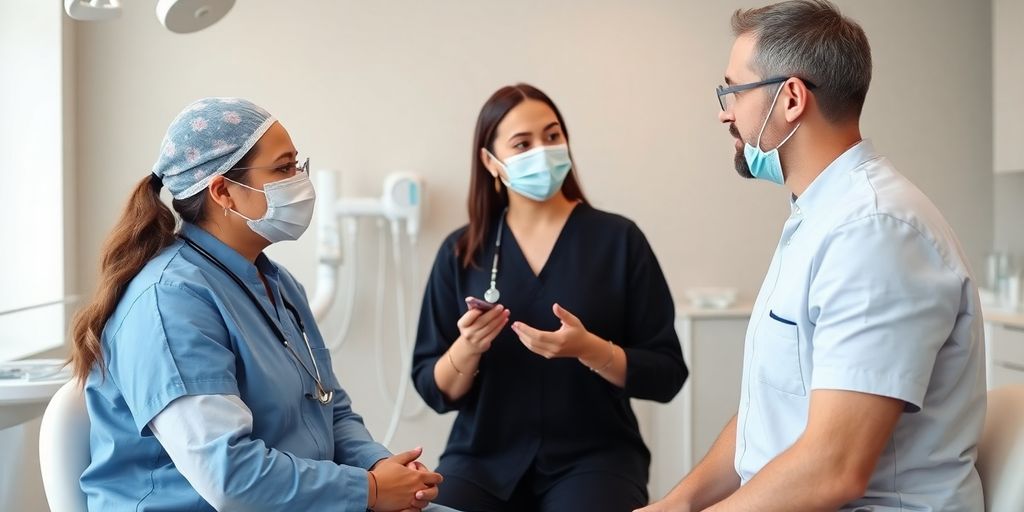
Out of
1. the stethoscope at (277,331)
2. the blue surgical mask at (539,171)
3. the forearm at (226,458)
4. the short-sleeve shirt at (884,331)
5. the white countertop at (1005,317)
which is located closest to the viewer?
the short-sleeve shirt at (884,331)

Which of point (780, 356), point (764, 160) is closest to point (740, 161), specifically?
point (764, 160)

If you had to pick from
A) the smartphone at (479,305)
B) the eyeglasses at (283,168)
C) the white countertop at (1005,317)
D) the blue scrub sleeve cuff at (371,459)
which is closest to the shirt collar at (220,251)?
the eyeglasses at (283,168)

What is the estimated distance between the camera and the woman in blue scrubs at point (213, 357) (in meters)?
1.27

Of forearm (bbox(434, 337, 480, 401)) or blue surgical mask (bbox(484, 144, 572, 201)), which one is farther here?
blue surgical mask (bbox(484, 144, 572, 201))

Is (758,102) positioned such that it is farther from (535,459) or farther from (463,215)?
(463,215)

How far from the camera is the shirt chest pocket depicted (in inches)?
50.4

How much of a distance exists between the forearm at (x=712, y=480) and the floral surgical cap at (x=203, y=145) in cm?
90

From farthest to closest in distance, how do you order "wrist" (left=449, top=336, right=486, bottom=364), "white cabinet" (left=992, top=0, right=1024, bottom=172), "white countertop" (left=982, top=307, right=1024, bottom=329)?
"white cabinet" (left=992, top=0, right=1024, bottom=172), "white countertop" (left=982, top=307, right=1024, bottom=329), "wrist" (left=449, top=336, right=486, bottom=364)

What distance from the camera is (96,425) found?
4.41 ft

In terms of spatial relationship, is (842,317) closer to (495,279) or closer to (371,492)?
(371,492)

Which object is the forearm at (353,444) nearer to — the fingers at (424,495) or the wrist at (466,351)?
the fingers at (424,495)

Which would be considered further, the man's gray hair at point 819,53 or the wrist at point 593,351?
the wrist at point 593,351

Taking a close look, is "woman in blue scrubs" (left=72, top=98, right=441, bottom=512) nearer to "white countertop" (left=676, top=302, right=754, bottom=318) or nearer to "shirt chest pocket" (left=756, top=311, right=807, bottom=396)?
"shirt chest pocket" (left=756, top=311, right=807, bottom=396)

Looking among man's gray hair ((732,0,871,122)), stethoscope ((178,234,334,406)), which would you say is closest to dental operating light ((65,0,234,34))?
stethoscope ((178,234,334,406))
